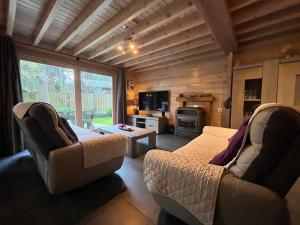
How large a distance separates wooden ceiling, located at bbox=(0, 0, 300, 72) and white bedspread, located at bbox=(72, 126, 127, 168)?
1.70 m

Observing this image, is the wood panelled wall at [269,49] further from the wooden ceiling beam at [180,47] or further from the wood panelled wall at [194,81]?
the wooden ceiling beam at [180,47]

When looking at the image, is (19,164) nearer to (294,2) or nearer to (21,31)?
(21,31)

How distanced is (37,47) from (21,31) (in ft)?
1.39

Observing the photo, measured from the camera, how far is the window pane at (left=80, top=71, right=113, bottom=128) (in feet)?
14.5

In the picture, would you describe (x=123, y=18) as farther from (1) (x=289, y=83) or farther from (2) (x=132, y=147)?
(1) (x=289, y=83)

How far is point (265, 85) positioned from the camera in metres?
2.76

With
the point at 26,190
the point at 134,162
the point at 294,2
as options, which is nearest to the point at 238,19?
the point at 294,2

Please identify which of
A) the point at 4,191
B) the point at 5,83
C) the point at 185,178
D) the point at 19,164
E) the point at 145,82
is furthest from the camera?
the point at 145,82

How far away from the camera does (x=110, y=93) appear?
5.11 meters

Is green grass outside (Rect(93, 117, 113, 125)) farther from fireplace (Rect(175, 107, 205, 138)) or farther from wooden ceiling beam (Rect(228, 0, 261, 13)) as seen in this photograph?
wooden ceiling beam (Rect(228, 0, 261, 13))

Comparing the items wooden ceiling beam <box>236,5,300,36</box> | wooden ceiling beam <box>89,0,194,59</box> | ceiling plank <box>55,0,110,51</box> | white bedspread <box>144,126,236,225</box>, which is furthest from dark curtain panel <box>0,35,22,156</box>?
wooden ceiling beam <box>236,5,300,36</box>

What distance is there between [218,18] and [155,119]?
3.33 m

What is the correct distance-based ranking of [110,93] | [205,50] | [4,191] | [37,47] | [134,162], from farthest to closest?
[110,93] < [205,50] < [37,47] < [134,162] < [4,191]

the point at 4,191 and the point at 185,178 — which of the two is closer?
the point at 185,178
